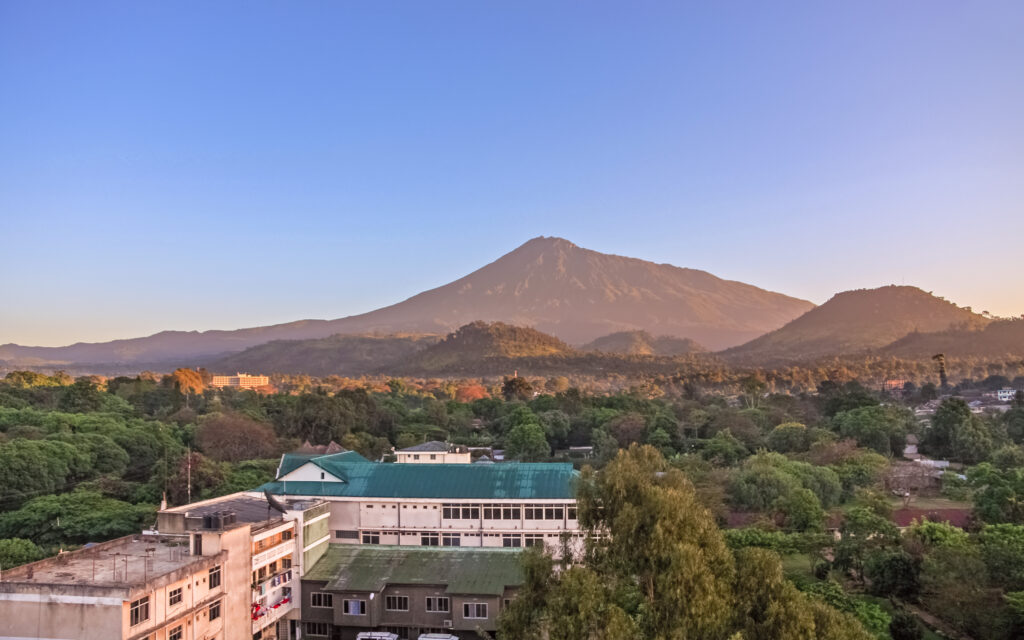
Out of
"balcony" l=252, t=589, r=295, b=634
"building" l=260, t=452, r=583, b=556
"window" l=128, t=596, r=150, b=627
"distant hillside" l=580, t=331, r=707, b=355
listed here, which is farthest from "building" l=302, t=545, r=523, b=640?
"distant hillside" l=580, t=331, r=707, b=355

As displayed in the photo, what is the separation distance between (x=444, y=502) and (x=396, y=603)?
3.44 metres

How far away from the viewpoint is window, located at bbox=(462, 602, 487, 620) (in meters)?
19.1

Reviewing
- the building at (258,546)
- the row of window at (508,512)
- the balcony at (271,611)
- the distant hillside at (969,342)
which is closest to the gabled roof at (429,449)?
the row of window at (508,512)

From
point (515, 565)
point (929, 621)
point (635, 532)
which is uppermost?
point (635, 532)

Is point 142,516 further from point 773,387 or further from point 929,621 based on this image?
point 773,387

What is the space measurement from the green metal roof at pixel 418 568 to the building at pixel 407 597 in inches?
1.0

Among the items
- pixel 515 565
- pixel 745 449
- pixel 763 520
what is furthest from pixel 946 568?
pixel 745 449

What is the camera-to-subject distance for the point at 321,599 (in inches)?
787

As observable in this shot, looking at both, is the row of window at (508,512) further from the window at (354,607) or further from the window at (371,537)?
the window at (354,607)

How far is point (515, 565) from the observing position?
20.4 meters

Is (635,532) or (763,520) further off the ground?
(635,532)

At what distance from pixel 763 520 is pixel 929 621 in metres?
6.63

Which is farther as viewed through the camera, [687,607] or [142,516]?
[142,516]

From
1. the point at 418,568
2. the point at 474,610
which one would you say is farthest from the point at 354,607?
the point at 474,610
